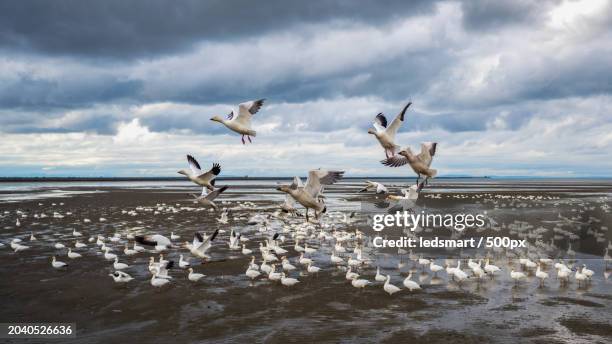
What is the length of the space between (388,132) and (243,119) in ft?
9.39

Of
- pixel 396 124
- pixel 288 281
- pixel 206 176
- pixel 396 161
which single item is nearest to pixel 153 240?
pixel 206 176

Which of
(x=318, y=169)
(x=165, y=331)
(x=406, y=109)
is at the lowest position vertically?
(x=165, y=331)

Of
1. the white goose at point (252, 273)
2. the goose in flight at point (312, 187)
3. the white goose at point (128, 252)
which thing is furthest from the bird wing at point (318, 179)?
the white goose at point (128, 252)

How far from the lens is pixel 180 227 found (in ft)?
110

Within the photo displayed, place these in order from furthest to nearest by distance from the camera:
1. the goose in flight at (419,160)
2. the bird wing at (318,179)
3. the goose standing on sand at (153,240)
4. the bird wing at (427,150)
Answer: the bird wing at (318,179) < the goose standing on sand at (153,240) < the bird wing at (427,150) < the goose in flight at (419,160)

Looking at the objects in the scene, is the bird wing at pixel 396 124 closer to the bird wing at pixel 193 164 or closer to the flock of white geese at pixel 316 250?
the flock of white geese at pixel 316 250

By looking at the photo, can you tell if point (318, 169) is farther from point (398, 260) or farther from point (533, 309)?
point (398, 260)

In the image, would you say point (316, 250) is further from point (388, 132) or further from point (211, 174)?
point (388, 132)

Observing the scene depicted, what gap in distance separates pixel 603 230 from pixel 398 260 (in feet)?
51.4

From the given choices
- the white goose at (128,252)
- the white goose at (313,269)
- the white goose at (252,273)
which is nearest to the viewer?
the white goose at (252,273)

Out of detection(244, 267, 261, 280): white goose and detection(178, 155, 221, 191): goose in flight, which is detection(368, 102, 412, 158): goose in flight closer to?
detection(178, 155, 221, 191): goose in flight

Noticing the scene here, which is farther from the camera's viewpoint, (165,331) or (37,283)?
(37,283)

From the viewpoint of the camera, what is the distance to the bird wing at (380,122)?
32.3 ft

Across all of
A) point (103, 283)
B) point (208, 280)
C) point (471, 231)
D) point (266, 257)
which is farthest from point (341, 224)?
point (103, 283)
